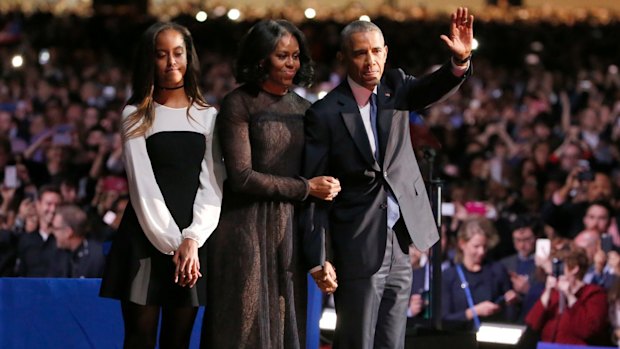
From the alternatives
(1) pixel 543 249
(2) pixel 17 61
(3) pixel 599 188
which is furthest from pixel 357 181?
(2) pixel 17 61

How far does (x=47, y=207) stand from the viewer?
8695 mm

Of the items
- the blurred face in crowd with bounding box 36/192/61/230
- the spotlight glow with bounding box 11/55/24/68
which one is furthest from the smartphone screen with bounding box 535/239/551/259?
the spotlight glow with bounding box 11/55/24/68

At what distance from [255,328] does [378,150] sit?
710mm

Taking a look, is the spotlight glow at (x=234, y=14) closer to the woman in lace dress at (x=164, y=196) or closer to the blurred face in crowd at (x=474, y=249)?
the blurred face in crowd at (x=474, y=249)

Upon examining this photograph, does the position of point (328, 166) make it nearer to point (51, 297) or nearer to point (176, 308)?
point (176, 308)

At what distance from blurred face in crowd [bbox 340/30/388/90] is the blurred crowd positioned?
5.48 feet

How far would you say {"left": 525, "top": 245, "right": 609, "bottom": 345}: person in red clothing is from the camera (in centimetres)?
766

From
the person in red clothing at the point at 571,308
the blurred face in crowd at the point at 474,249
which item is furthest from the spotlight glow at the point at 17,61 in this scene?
the person in red clothing at the point at 571,308

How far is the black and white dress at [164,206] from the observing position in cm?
450

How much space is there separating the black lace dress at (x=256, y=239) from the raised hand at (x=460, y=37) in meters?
0.56

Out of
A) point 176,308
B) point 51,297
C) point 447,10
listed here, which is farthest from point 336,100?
point 447,10

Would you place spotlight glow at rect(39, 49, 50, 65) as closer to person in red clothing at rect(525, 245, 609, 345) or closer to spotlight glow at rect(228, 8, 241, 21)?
spotlight glow at rect(228, 8, 241, 21)

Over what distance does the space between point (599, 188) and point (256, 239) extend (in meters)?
6.13

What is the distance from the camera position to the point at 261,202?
4.63m
